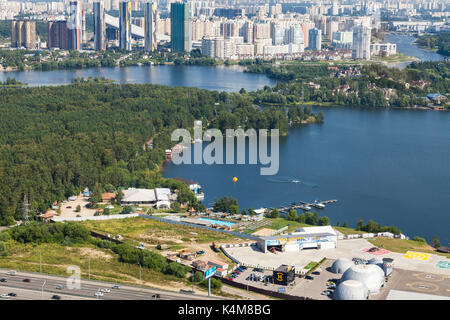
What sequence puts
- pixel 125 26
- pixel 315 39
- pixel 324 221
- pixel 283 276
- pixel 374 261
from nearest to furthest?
pixel 283 276 < pixel 374 261 < pixel 324 221 < pixel 125 26 < pixel 315 39

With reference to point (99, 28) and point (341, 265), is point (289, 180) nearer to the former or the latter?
point (341, 265)

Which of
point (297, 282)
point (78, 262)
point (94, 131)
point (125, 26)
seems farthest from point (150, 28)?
point (297, 282)

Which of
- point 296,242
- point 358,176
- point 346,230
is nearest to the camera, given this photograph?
point 296,242

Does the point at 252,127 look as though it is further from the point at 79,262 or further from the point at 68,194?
the point at 79,262

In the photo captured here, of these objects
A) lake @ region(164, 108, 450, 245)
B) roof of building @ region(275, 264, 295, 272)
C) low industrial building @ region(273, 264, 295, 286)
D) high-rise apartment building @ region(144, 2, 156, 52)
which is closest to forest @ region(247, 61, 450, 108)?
lake @ region(164, 108, 450, 245)

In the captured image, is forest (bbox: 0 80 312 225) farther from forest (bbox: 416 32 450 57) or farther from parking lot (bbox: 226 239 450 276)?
forest (bbox: 416 32 450 57)
